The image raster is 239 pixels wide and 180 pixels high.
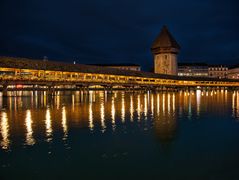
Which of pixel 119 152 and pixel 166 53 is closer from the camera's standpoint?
pixel 119 152

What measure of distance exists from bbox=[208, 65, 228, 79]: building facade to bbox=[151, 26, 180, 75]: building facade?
50937 millimetres

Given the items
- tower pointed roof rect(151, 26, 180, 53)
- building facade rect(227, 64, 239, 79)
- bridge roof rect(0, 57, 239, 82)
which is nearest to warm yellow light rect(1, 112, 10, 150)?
bridge roof rect(0, 57, 239, 82)

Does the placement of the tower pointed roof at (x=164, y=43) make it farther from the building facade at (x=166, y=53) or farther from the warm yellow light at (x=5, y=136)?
the warm yellow light at (x=5, y=136)

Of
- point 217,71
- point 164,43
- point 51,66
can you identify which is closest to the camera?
point 51,66

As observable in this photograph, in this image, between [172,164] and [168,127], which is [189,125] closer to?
[168,127]

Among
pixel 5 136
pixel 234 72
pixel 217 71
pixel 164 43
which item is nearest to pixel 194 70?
pixel 217 71

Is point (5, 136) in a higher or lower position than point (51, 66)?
lower

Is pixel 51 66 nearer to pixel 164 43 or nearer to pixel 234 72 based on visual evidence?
pixel 164 43

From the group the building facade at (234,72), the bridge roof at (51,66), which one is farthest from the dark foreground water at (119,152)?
the building facade at (234,72)

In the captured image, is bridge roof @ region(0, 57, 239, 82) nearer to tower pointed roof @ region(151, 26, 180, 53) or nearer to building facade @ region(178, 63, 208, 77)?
tower pointed roof @ region(151, 26, 180, 53)

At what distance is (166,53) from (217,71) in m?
57.3

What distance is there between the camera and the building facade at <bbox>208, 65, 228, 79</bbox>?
118938mm

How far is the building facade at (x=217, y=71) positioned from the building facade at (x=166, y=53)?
167 feet

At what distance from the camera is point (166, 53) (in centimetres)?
7200
